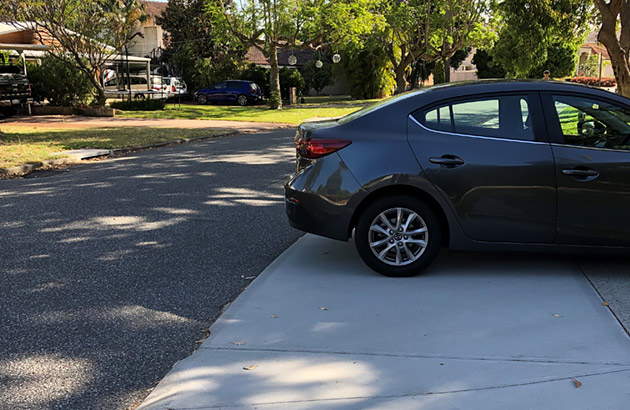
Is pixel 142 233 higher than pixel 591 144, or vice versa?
pixel 591 144

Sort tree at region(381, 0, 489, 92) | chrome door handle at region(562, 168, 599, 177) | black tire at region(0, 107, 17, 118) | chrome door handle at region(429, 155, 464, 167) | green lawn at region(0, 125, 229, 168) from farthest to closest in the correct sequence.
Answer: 1. tree at region(381, 0, 489, 92)
2. black tire at region(0, 107, 17, 118)
3. green lawn at region(0, 125, 229, 168)
4. chrome door handle at region(429, 155, 464, 167)
5. chrome door handle at region(562, 168, 599, 177)

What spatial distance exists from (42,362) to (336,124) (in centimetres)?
299

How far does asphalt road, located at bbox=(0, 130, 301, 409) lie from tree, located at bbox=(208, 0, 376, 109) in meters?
20.4

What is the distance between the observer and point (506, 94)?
516 cm

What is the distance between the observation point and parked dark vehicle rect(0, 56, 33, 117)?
2278 centimetres

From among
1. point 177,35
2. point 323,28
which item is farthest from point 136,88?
point 323,28

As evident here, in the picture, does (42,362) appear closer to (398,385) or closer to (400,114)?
(398,385)

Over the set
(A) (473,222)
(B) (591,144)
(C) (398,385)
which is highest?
(B) (591,144)

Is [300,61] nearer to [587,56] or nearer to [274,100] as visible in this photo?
[274,100]

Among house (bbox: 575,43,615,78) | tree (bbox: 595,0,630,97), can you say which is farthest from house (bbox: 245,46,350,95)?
tree (bbox: 595,0,630,97)

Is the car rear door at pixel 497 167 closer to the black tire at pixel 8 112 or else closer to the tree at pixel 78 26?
the tree at pixel 78 26

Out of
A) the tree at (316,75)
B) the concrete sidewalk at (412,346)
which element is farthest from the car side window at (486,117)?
the tree at (316,75)

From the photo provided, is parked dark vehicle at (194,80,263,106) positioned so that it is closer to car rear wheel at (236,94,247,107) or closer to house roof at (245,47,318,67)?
car rear wheel at (236,94,247,107)

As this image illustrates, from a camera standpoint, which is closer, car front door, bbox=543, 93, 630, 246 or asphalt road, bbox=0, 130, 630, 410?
asphalt road, bbox=0, 130, 630, 410
